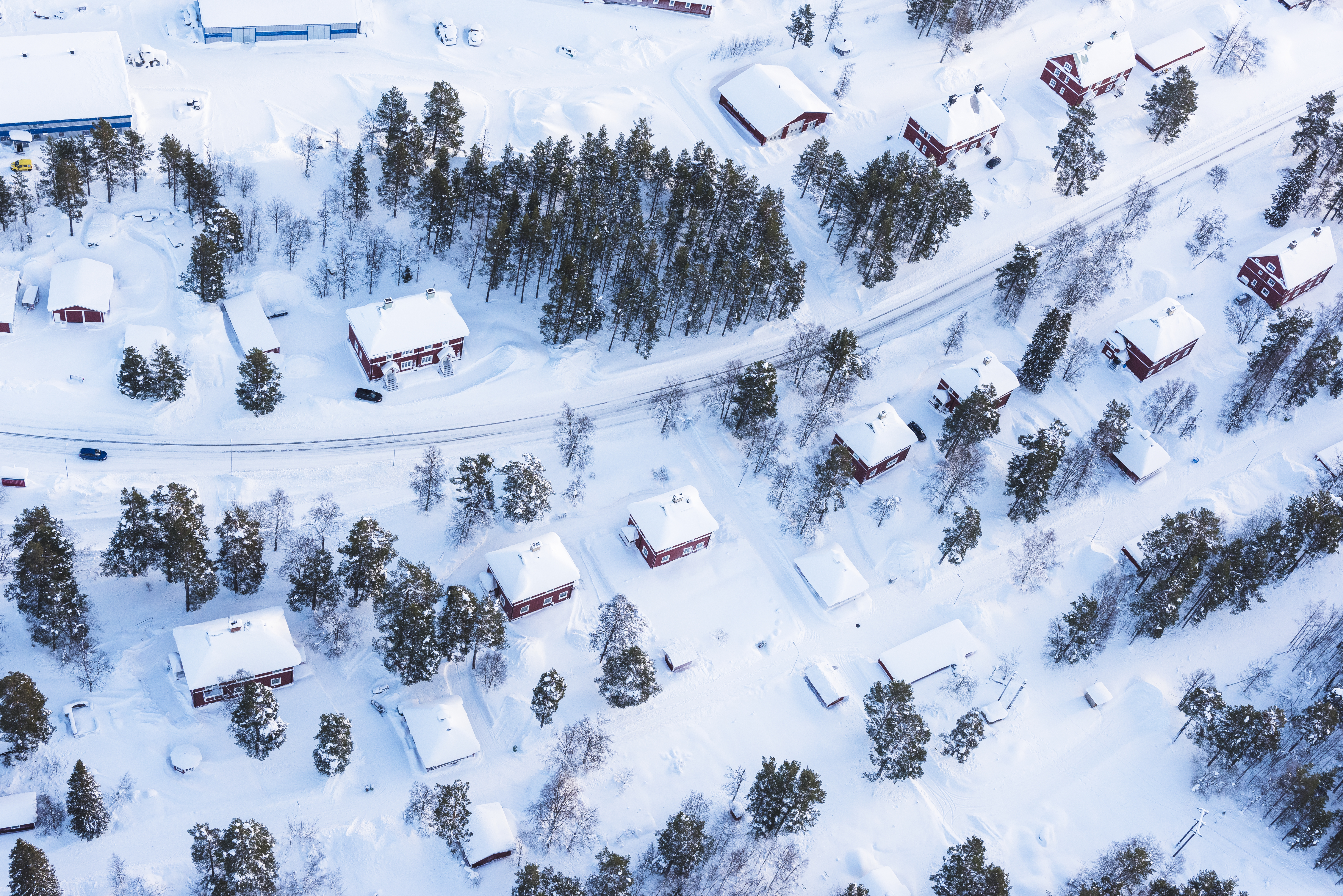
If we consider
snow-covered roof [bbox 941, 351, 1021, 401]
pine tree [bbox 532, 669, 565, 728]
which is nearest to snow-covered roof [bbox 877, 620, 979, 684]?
snow-covered roof [bbox 941, 351, 1021, 401]

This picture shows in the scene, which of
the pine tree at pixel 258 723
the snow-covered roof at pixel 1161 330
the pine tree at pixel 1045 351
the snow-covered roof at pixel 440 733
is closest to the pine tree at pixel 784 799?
the snow-covered roof at pixel 440 733

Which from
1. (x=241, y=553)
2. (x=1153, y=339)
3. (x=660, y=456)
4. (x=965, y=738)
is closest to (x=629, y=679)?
(x=965, y=738)

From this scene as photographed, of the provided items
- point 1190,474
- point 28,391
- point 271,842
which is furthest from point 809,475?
point 28,391

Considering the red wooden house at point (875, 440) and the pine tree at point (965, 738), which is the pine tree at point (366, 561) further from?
the pine tree at point (965, 738)

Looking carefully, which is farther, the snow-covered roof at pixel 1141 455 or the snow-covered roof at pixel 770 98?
the snow-covered roof at pixel 770 98

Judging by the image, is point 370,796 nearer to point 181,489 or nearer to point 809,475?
point 181,489

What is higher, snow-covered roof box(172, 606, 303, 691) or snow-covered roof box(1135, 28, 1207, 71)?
snow-covered roof box(1135, 28, 1207, 71)

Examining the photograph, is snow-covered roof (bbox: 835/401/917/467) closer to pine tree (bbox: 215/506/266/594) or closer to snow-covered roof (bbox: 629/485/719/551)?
snow-covered roof (bbox: 629/485/719/551)
